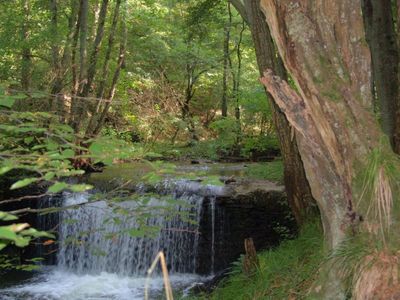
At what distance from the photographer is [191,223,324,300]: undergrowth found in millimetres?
4301

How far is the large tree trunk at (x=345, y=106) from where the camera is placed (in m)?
2.88

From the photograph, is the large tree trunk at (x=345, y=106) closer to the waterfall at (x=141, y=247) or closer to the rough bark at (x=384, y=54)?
the rough bark at (x=384, y=54)

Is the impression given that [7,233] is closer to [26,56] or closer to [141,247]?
[141,247]

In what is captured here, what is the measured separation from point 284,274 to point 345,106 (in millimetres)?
2514

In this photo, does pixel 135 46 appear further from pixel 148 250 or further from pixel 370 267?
pixel 370 267

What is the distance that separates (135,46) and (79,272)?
9800mm

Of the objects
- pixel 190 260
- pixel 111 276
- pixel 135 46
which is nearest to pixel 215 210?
pixel 190 260

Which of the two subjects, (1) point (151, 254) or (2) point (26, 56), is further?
(2) point (26, 56)

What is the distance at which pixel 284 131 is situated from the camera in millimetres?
5594

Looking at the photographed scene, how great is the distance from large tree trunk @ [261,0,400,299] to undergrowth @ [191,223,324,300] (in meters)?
1.19

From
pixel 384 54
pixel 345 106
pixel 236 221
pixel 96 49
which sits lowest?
pixel 236 221

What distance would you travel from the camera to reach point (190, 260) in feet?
28.1

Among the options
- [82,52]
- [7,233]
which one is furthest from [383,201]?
[82,52]

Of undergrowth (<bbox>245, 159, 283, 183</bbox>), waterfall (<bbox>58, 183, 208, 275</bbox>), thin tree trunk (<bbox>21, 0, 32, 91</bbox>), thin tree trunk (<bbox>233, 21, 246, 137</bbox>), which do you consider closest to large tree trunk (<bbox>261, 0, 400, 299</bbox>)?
waterfall (<bbox>58, 183, 208, 275</bbox>)
